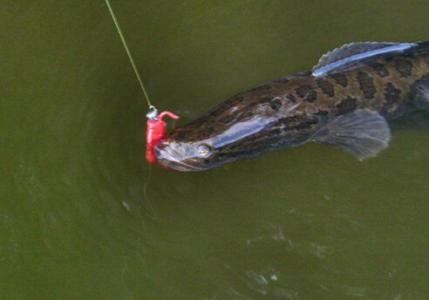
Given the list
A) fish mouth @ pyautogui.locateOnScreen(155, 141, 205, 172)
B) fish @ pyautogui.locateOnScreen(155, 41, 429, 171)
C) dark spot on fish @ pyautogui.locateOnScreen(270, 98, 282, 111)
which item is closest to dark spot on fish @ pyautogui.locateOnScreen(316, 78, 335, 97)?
fish @ pyautogui.locateOnScreen(155, 41, 429, 171)

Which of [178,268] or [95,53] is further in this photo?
[95,53]

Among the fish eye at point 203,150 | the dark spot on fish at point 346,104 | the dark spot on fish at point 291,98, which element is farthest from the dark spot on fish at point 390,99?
the fish eye at point 203,150

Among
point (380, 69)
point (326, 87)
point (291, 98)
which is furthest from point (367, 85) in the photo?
point (291, 98)

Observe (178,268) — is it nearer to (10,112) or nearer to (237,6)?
(10,112)

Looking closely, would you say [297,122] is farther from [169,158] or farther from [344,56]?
[169,158]

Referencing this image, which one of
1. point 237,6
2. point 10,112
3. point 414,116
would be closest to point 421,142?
point 414,116

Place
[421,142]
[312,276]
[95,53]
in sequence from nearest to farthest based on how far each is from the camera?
[312,276]
[421,142]
[95,53]
